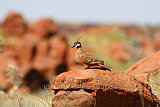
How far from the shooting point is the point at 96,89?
579 centimetres

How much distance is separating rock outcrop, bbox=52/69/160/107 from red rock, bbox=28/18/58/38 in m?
17.8

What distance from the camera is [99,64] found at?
6.37 m

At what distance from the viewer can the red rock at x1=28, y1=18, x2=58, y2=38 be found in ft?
77.8

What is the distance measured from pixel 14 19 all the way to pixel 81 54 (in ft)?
71.1

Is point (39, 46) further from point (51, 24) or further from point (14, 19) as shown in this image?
point (14, 19)

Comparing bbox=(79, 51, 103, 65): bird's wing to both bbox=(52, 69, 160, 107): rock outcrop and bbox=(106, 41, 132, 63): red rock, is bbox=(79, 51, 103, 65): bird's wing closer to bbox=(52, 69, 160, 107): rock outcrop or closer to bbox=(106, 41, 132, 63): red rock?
bbox=(52, 69, 160, 107): rock outcrop

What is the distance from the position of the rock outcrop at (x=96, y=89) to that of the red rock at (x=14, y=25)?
67.3ft

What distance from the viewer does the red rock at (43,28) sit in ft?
77.8

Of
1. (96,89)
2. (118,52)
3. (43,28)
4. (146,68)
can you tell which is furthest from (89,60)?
(118,52)

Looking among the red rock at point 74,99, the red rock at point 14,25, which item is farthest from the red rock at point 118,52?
the red rock at point 74,99

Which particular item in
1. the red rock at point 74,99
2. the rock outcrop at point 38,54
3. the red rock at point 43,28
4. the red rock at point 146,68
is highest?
the red rock at point 43,28

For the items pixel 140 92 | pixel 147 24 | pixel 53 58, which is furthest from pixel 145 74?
pixel 147 24

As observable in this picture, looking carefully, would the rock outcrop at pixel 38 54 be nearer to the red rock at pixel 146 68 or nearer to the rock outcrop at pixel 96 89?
the red rock at pixel 146 68

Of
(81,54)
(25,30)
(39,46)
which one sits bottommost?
(81,54)
